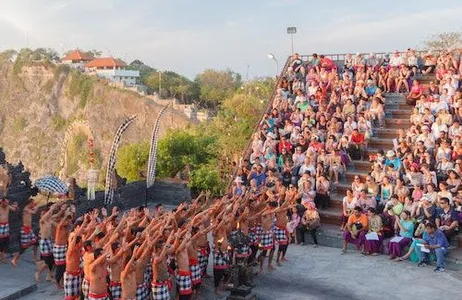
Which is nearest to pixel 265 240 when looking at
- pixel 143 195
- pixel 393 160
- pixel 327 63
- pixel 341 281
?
pixel 341 281

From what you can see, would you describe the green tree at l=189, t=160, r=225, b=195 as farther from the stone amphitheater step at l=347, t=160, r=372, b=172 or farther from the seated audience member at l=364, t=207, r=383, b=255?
the seated audience member at l=364, t=207, r=383, b=255

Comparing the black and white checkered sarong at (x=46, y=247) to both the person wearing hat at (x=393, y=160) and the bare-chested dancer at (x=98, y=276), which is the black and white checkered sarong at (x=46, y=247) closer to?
the bare-chested dancer at (x=98, y=276)

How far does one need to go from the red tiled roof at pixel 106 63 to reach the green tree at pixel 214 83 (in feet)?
55.9

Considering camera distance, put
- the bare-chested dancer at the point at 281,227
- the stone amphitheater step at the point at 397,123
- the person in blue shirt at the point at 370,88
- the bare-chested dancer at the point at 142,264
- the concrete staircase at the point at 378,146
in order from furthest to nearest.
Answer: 1. the person in blue shirt at the point at 370,88
2. the stone amphitheater step at the point at 397,123
3. the concrete staircase at the point at 378,146
4. the bare-chested dancer at the point at 281,227
5. the bare-chested dancer at the point at 142,264

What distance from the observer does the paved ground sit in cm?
1109

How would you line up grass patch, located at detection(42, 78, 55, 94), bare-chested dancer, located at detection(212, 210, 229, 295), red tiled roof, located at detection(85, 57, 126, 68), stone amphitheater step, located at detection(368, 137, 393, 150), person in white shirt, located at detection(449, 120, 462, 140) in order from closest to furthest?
1. bare-chested dancer, located at detection(212, 210, 229, 295)
2. person in white shirt, located at detection(449, 120, 462, 140)
3. stone amphitheater step, located at detection(368, 137, 393, 150)
4. grass patch, located at detection(42, 78, 55, 94)
5. red tiled roof, located at detection(85, 57, 126, 68)

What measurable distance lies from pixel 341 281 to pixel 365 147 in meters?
6.36

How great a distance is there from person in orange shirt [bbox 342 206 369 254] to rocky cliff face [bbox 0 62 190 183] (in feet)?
155

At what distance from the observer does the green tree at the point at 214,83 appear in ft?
218

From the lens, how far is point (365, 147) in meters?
17.4

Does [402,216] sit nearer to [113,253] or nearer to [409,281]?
[409,281]

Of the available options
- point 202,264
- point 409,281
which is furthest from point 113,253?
point 409,281

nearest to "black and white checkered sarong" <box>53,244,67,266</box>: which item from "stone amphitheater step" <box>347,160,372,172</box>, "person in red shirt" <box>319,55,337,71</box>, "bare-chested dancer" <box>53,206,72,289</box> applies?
"bare-chested dancer" <box>53,206,72,289</box>

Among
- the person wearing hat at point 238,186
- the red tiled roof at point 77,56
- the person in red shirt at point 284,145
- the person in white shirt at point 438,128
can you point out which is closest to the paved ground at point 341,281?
the person wearing hat at point 238,186
